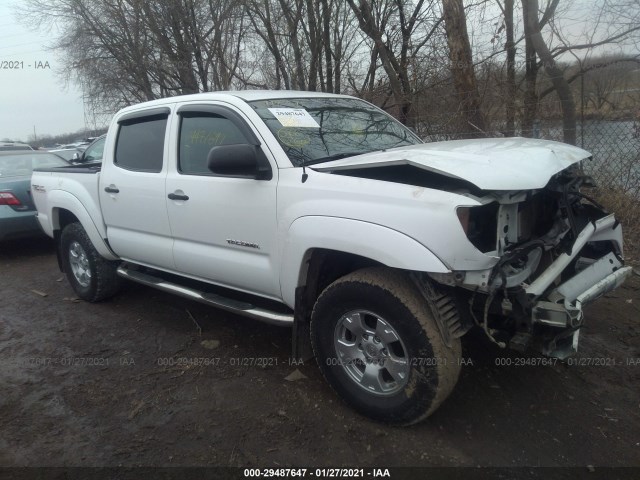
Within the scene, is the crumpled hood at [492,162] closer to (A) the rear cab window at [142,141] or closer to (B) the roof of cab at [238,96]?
(B) the roof of cab at [238,96]

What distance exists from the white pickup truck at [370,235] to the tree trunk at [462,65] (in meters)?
3.45

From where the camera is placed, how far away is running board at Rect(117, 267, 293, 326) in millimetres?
3450

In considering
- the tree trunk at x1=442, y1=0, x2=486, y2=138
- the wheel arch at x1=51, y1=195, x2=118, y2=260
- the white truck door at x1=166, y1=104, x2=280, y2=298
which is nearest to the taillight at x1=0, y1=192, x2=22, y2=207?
the wheel arch at x1=51, y1=195, x2=118, y2=260

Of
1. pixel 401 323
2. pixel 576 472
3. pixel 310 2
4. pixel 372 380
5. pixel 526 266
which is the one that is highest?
pixel 310 2

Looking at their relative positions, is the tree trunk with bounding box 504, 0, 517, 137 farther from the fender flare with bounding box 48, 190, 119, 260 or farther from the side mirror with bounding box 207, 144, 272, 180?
the fender flare with bounding box 48, 190, 119, 260

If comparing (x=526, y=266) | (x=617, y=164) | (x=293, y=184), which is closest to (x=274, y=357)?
(x=293, y=184)

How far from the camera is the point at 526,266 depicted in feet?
9.37

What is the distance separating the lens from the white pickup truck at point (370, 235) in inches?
106

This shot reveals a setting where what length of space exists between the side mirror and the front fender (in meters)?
0.47

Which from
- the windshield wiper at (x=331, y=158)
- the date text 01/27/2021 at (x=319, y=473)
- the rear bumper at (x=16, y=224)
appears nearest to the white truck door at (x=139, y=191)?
the windshield wiper at (x=331, y=158)

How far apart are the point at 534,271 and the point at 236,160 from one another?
1.87 m

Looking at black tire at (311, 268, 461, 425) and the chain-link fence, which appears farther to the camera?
the chain-link fence

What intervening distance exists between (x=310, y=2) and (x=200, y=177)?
7.77 meters

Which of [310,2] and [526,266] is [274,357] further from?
[310,2]
